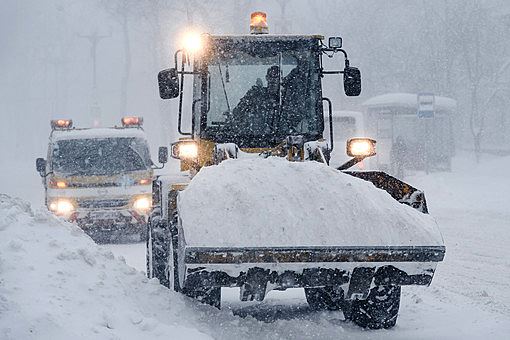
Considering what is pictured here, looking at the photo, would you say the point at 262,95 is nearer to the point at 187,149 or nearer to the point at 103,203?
the point at 187,149

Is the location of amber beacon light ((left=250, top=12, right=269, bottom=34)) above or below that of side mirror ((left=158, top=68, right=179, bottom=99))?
above

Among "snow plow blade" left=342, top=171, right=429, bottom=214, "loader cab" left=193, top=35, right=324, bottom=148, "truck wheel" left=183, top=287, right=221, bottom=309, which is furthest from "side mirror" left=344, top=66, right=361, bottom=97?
"truck wheel" left=183, top=287, right=221, bottom=309

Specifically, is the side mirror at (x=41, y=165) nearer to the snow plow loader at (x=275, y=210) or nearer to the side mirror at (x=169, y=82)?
the snow plow loader at (x=275, y=210)

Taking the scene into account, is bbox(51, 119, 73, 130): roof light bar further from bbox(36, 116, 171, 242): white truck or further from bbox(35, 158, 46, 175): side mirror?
bbox(35, 158, 46, 175): side mirror

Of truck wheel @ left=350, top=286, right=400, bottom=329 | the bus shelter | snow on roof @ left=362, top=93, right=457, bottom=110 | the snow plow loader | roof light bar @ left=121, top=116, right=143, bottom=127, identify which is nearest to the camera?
the snow plow loader

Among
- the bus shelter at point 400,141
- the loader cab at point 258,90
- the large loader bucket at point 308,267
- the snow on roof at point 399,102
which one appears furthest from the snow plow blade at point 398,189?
the snow on roof at point 399,102

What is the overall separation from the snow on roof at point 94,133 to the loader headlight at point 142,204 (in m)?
1.42

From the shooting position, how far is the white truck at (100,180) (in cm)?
1345

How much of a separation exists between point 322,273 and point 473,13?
44.2 m

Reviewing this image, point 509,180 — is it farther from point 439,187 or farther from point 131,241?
point 131,241

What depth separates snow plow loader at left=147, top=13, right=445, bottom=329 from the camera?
575 centimetres

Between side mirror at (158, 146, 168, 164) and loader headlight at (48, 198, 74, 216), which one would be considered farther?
side mirror at (158, 146, 168, 164)

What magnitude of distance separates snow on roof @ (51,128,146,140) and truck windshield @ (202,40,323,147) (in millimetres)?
6819

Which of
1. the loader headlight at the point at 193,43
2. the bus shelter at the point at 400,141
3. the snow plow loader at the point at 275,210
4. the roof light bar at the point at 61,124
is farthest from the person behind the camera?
the bus shelter at the point at 400,141
